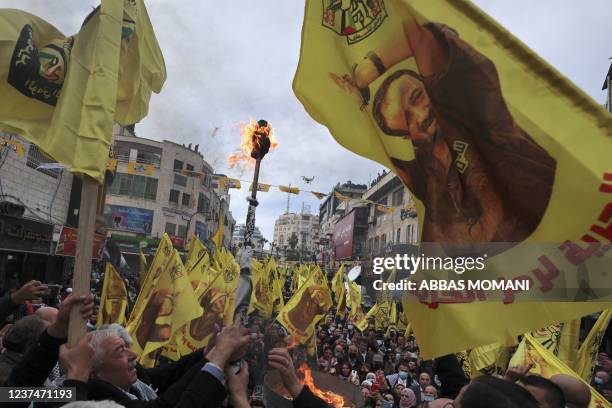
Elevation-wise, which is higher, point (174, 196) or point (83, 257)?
point (174, 196)

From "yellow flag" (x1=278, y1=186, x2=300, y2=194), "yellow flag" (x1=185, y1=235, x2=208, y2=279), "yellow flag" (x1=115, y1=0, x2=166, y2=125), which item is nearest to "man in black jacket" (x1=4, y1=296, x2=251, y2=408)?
"yellow flag" (x1=115, y1=0, x2=166, y2=125)

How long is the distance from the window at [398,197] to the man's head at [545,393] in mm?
46084

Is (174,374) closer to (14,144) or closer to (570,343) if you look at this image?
(570,343)

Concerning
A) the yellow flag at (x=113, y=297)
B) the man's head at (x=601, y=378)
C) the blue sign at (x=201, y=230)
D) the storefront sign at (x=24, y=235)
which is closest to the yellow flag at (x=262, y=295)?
the yellow flag at (x=113, y=297)

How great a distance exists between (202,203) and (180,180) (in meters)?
6.04

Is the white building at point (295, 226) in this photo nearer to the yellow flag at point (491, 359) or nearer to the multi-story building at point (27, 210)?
the multi-story building at point (27, 210)

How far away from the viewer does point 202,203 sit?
177 feet

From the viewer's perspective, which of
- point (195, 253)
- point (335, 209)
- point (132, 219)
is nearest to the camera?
point (195, 253)

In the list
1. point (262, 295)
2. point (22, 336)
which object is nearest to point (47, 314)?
point (22, 336)

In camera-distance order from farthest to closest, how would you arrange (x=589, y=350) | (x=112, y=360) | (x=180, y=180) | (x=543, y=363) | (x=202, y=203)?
1. (x=202, y=203)
2. (x=180, y=180)
3. (x=589, y=350)
4. (x=543, y=363)
5. (x=112, y=360)

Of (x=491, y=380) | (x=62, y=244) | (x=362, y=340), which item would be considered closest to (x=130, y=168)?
(x=62, y=244)

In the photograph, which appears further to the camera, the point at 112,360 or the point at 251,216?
the point at 251,216

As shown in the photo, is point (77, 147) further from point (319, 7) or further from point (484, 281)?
point (484, 281)

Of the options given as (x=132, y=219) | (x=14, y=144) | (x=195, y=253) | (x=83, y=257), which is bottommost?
(x=83, y=257)
